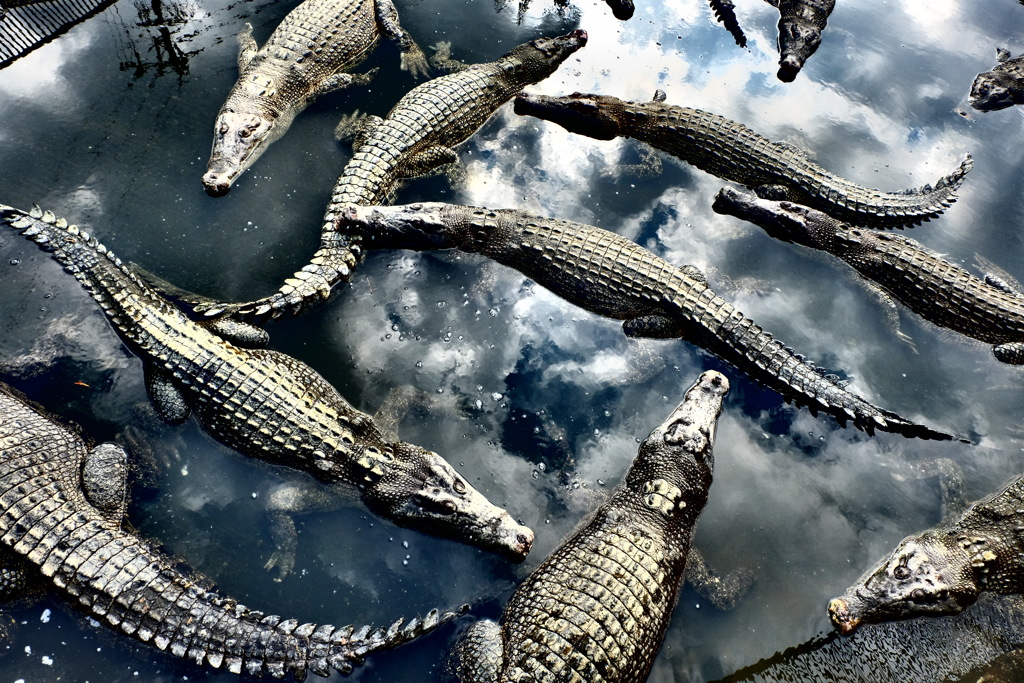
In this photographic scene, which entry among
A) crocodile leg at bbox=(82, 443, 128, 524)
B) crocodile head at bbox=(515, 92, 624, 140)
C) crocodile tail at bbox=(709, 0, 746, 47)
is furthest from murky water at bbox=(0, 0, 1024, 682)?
crocodile tail at bbox=(709, 0, 746, 47)

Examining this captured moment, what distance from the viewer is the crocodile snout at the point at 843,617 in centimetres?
401

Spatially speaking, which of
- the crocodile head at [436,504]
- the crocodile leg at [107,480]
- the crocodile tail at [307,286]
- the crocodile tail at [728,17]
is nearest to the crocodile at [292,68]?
the crocodile tail at [307,286]

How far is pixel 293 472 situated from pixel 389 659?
142 centimetres

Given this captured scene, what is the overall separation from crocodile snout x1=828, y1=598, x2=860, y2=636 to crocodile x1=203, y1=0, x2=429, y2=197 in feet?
19.2

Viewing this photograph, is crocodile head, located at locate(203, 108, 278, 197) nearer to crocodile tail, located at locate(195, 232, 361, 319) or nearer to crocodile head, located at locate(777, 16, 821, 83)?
crocodile tail, located at locate(195, 232, 361, 319)

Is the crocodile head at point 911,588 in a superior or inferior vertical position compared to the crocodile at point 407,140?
inferior

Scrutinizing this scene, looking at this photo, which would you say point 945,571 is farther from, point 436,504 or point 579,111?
point 579,111

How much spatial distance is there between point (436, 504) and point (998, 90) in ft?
26.6

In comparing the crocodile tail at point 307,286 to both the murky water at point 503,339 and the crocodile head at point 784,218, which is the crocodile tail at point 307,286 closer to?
the murky water at point 503,339

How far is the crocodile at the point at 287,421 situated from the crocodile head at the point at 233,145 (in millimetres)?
1368

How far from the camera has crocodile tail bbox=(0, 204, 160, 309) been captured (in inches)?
181

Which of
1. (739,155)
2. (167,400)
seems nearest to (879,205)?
(739,155)

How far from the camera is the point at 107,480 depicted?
4.10 meters

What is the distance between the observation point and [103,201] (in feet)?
17.9
